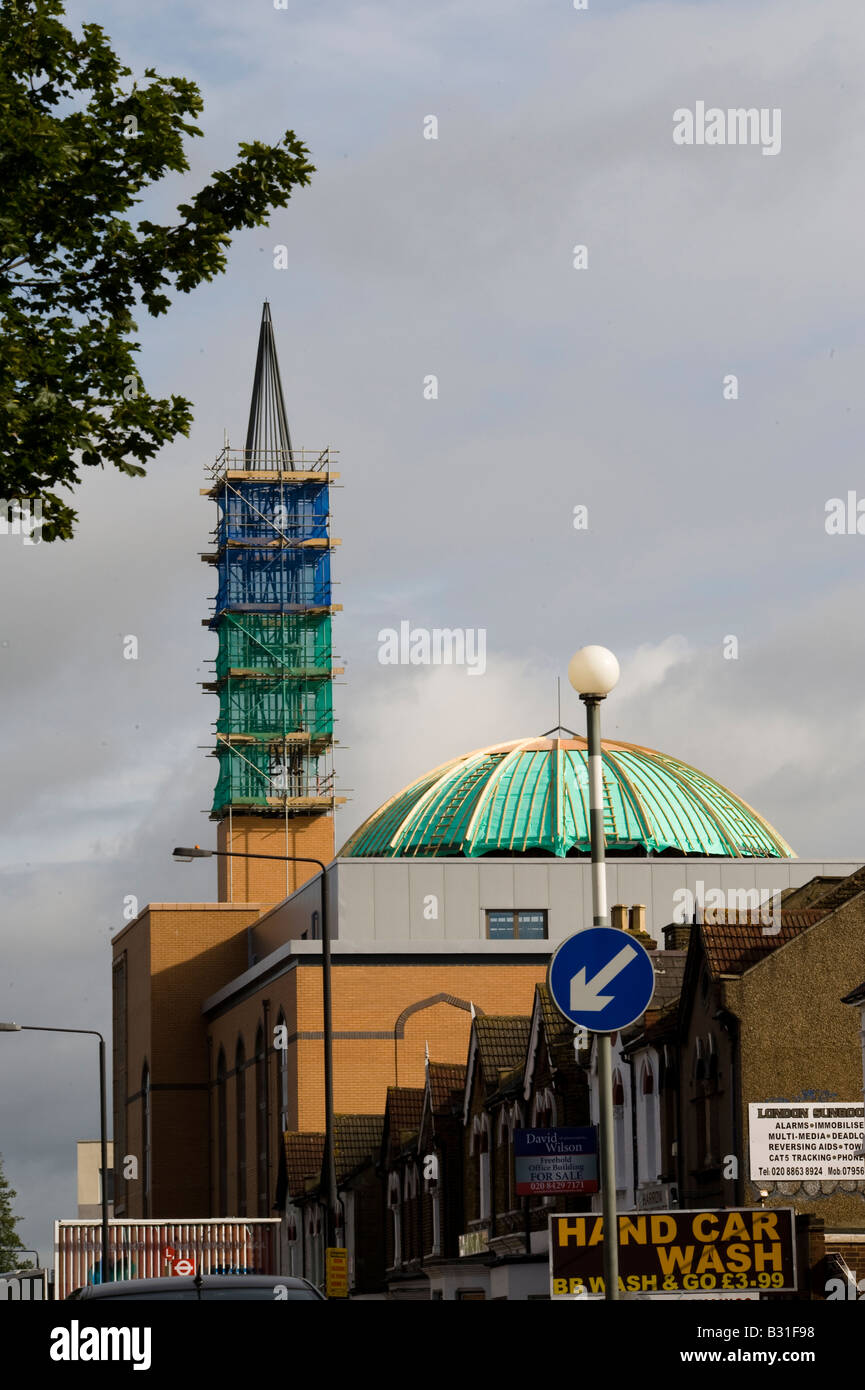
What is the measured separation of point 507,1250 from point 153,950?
198ft

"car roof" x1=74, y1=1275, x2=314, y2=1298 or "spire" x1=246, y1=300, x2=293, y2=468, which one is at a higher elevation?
"spire" x1=246, y1=300, x2=293, y2=468

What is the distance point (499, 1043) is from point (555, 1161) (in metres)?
18.9

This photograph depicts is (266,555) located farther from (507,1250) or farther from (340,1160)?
(507,1250)

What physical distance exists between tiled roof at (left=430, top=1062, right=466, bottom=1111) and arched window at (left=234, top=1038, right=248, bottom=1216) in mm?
38757

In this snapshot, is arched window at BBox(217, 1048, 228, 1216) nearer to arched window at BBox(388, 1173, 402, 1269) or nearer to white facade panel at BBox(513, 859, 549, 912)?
white facade panel at BBox(513, 859, 549, 912)

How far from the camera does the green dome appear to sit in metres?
87.2

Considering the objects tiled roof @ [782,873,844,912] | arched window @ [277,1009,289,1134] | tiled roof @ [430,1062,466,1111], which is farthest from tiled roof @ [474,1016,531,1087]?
arched window @ [277,1009,289,1134]

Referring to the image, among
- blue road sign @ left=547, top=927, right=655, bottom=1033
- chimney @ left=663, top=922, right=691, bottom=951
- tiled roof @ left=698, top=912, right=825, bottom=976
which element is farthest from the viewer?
chimney @ left=663, top=922, right=691, bottom=951

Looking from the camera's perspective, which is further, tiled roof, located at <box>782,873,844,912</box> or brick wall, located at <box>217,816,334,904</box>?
brick wall, located at <box>217,816,334,904</box>

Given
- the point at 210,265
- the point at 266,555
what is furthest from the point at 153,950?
the point at 210,265

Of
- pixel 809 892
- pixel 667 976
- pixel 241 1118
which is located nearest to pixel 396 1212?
pixel 667 976

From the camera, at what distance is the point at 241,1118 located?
92500mm

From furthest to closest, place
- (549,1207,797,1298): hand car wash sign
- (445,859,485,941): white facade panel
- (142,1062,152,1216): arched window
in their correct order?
(142,1062,152,1216): arched window < (445,859,485,941): white facade panel < (549,1207,797,1298): hand car wash sign

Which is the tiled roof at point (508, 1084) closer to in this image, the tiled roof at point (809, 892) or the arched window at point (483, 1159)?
the arched window at point (483, 1159)
